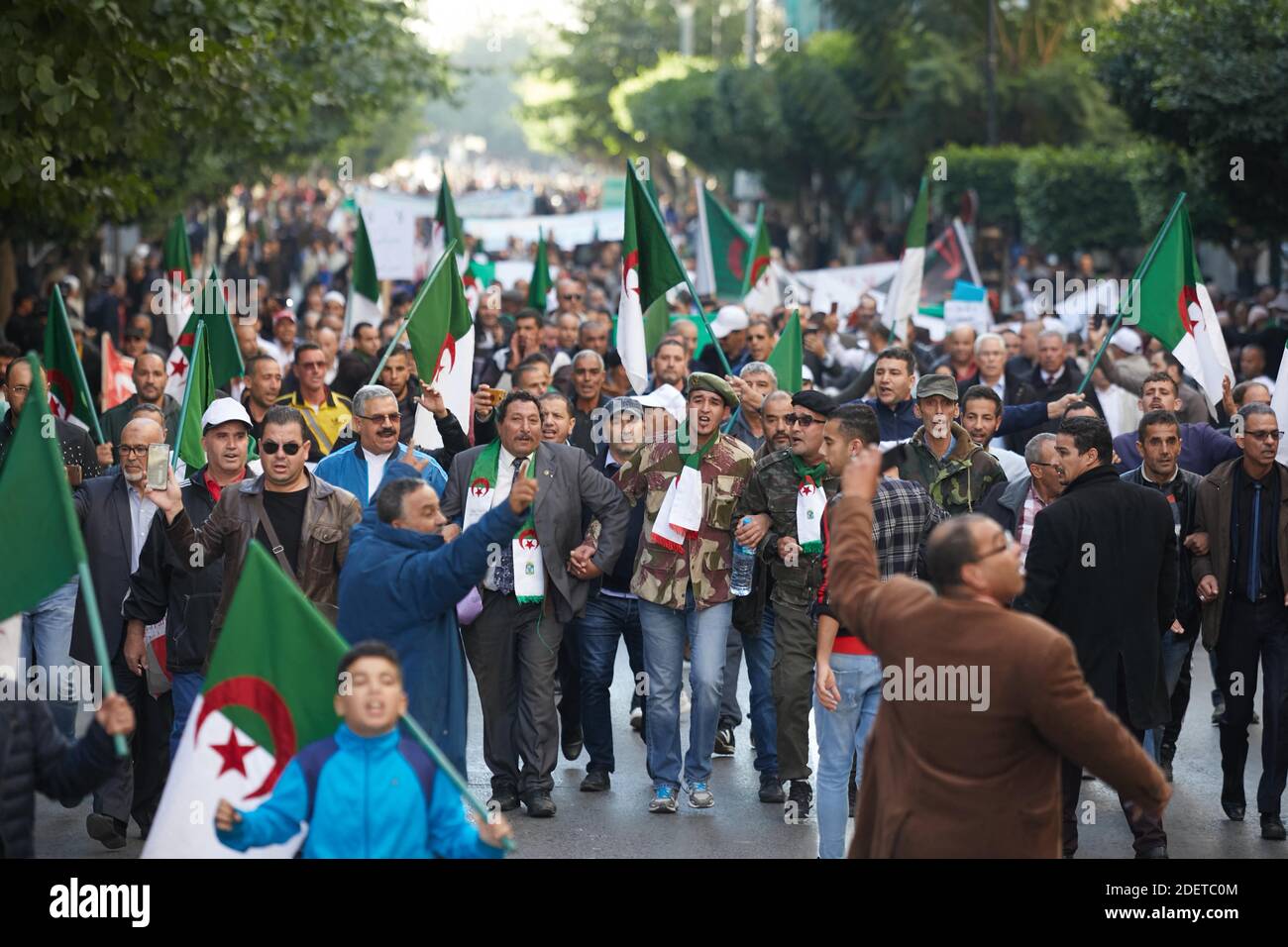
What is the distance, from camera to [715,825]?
8469mm

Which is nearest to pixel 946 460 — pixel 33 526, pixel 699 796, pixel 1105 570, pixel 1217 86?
pixel 1105 570

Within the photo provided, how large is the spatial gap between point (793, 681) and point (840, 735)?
1019mm

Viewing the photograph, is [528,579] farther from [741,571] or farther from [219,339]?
[219,339]

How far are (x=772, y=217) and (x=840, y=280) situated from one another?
23845 millimetres

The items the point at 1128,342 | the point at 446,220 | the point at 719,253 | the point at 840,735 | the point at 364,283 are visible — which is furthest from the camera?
the point at 719,253

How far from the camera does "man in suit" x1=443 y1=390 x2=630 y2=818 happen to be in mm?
8562

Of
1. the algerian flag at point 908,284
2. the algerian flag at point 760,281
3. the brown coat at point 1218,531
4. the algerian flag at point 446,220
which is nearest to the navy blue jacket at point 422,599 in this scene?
the brown coat at point 1218,531

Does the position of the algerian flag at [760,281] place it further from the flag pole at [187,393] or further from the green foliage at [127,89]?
the flag pole at [187,393]

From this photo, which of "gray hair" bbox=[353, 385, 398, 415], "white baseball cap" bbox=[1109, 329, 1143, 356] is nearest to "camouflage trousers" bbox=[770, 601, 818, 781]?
"gray hair" bbox=[353, 385, 398, 415]

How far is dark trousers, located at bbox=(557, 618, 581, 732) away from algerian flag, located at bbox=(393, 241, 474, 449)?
126 centimetres

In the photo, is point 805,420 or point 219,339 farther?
point 219,339

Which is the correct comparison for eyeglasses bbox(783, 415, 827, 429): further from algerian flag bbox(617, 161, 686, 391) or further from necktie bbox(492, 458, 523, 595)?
algerian flag bbox(617, 161, 686, 391)

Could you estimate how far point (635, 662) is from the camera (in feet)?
33.1
